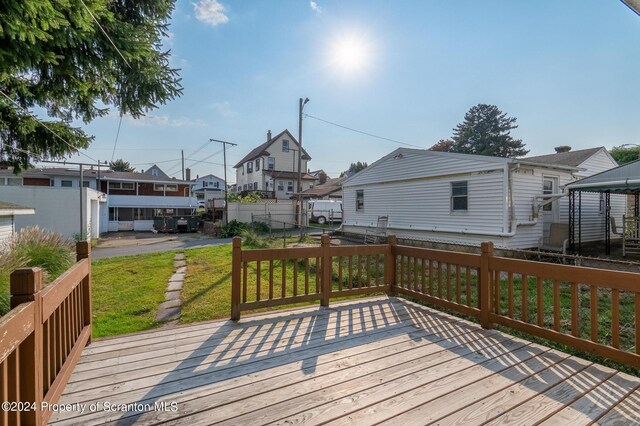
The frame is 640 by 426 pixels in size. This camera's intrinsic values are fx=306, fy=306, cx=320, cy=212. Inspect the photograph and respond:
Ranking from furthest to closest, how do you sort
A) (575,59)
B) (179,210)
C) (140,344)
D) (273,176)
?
(273,176) < (179,210) < (575,59) < (140,344)

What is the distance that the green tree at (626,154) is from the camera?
854 inches

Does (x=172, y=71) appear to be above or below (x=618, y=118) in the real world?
below

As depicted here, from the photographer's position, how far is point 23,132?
18.7 ft

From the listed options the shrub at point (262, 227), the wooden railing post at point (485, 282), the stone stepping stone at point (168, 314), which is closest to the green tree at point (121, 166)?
the shrub at point (262, 227)

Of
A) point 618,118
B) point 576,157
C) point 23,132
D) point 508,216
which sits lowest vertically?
point 508,216

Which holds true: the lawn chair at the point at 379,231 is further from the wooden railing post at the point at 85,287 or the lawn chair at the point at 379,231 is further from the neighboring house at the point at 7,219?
the neighboring house at the point at 7,219

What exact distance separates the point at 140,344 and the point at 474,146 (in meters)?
36.6

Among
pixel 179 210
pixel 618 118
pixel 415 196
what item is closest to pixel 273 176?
pixel 179 210

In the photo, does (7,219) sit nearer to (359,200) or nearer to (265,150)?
(359,200)

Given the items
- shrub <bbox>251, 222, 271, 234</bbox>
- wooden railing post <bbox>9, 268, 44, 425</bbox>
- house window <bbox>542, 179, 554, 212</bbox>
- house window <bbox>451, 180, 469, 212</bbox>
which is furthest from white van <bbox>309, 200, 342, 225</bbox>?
wooden railing post <bbox>9, 268, 44, 425</bbox>

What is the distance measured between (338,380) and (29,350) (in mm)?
1870

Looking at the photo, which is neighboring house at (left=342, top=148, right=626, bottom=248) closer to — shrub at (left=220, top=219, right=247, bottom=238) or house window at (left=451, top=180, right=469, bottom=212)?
house window at (left=451, top=180, right=469, bottom=212)

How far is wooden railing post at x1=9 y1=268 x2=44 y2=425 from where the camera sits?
4.74 feet

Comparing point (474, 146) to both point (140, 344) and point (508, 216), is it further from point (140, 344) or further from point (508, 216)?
point (140, 344)
